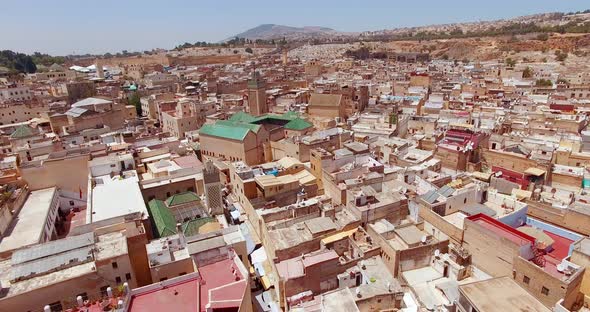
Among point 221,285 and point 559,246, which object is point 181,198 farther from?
point 559,246

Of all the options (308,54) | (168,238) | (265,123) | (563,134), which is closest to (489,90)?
(563,134)

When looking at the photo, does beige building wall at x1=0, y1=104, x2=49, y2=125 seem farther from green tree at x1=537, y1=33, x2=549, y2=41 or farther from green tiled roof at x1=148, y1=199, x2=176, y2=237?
green tree at x1=537, y1=33, x2=549, y2=41

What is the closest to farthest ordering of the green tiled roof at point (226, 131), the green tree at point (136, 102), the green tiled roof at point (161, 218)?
the green tiled roof at point (161, 218), the green tiled roof at point (226, 131), the green tree at point (136, 102)

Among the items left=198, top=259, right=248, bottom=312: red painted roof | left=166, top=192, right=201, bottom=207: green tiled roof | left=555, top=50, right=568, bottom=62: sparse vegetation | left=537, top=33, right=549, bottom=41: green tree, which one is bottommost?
left=198, top=259, right=248, bottom=312: red painted roof

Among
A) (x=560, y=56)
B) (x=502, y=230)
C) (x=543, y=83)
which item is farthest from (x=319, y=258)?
(x=560, y=56)

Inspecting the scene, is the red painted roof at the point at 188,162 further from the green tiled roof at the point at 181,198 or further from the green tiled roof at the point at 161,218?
the green tiled roof at the point at 161,218

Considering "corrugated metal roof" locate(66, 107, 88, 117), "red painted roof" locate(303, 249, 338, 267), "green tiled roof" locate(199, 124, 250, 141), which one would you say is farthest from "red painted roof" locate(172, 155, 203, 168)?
"corrugated metal roof" locate(66, 107, 88, 117)

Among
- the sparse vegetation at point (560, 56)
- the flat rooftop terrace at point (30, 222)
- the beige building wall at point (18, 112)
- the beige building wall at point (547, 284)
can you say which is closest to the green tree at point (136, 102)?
the beige building wall at point (18, 112)
